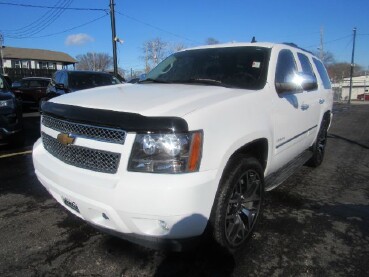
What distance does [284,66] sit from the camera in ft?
13.8

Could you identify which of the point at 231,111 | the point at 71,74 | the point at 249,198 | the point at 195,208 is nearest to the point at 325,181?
the point at 249,198

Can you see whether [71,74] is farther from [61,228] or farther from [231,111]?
[231,111]

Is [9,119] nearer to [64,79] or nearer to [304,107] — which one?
[64,79]

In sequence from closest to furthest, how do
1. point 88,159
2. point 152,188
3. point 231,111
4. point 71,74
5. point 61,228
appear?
point 152,188 → point 88,159 → point 231,111 → point 61,228 → point 71,74

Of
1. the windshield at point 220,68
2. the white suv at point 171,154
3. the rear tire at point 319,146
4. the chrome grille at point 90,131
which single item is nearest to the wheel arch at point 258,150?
the white suv at point 171,154

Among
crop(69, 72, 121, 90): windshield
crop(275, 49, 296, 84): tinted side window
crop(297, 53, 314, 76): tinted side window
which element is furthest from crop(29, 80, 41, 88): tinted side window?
crop(275, 49, 296, 84): tinted side window

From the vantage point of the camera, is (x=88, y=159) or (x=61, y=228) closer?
(x=88, y=159)

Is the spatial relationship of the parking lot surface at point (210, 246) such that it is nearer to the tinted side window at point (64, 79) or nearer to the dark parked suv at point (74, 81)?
the dark parked suv at point (74, 81)

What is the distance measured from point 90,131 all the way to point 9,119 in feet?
16.0

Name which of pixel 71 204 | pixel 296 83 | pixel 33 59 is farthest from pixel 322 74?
pixel 33 59

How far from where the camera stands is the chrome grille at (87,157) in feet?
8.43

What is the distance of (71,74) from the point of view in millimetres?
10305

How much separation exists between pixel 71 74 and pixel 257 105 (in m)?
8.16

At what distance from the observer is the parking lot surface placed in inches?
113
